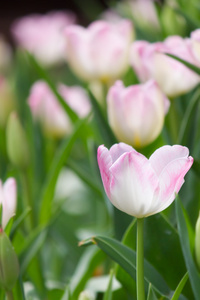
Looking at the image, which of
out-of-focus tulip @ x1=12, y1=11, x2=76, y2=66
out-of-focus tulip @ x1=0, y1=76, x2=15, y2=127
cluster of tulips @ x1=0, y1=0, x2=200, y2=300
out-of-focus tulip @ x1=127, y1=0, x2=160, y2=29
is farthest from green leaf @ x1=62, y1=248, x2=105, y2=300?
out-of-focus tulip @ x1=12, y1=11, x2=76, y2=66

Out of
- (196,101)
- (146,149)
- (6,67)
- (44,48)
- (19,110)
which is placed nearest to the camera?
(196,101)

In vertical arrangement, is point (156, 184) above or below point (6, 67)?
above

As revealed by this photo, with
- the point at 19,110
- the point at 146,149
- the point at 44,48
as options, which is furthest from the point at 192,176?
the point at 44,48

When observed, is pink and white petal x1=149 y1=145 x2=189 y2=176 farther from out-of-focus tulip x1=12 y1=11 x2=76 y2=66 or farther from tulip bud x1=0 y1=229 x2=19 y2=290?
out-of-focus tulip x1=12 y1=11 x2=76 y2=66

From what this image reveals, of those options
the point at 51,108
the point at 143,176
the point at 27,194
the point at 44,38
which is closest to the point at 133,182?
the point at 143,176

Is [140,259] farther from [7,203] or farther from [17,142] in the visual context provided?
[17,142]

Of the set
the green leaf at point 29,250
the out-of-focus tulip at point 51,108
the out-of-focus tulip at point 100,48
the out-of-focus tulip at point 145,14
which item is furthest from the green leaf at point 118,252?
the out-of-focus tulip at point 145,14

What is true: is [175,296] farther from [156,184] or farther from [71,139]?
[71,139]
